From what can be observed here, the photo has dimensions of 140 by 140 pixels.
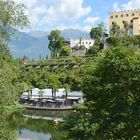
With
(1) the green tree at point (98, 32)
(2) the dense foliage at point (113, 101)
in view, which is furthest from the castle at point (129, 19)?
(2) the dense foliage at point (113, 101)

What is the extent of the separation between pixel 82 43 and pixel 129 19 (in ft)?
42.5

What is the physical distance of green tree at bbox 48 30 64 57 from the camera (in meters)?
103

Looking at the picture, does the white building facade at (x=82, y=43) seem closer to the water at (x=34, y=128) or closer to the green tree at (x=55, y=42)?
the green tree at (x=55, y=42)

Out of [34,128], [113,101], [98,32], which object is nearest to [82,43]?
[98,32]

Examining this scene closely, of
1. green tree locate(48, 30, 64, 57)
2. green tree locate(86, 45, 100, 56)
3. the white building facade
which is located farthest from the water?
green tree locate(48, 30, 64, 57)

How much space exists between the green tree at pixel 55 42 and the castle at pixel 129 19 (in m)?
12.3

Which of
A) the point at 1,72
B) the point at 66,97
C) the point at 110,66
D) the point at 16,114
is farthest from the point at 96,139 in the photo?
the point at 66,97

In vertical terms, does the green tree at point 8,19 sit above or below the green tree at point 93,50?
below

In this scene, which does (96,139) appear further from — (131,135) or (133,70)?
(133,70)

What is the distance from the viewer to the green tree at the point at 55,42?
103 m

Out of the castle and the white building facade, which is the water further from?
the white building facade

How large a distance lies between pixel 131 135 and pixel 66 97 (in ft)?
171

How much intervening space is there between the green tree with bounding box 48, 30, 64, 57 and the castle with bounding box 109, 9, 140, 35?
40.4 feet

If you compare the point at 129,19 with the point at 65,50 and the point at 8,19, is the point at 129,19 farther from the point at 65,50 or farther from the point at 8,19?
the point at 8,19
